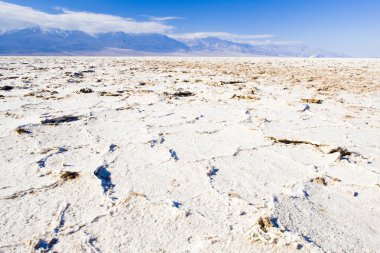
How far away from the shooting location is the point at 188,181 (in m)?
2.14

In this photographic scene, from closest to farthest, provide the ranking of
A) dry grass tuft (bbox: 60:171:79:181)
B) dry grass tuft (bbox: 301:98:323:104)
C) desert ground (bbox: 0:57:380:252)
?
desert ground (bbox: 0:57:380:252), dry grass tuft (bbox: 60:171:79:181), dry grass tuft (bbox: 301:98:323:104)

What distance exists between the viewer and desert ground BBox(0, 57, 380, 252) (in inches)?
60.7

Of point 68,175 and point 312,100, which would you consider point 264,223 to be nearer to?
point 68,175

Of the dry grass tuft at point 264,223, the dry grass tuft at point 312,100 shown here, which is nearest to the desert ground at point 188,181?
the dry grass tuft at point 264,223

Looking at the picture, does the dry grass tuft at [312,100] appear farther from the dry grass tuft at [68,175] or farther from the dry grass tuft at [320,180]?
the dry grass tuft at [68,175]

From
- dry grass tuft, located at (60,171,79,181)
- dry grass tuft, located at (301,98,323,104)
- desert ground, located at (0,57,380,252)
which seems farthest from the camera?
dry grass tuft, located at (301,98,323,104)

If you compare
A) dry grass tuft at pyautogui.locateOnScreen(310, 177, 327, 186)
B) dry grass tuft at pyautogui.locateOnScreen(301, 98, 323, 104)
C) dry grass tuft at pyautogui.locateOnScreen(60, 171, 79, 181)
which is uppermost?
dry grass tuft at pyautogui.locateOnScreen(310, 177, 327, 186)

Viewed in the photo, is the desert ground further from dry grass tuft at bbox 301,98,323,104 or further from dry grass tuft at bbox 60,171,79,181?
dry grass tuft at bbox 301,98,323,104

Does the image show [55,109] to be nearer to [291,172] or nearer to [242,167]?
[242,167]

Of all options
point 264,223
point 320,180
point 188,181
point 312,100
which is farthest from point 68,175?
point 312,100

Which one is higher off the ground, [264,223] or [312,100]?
[264,223]

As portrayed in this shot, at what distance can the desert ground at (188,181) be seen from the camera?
1.54m

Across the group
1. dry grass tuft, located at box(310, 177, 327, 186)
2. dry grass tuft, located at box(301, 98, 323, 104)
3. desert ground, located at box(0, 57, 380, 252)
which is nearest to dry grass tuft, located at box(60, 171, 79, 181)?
desert ground, located at box(0, 57, 380, 252)

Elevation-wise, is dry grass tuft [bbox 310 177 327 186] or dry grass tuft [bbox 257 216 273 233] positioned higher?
dry grass tuft [bbox 257 216 273 233]
